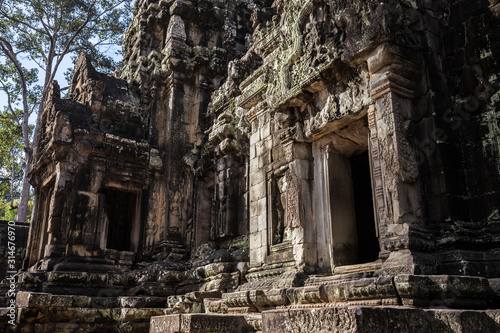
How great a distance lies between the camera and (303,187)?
21.5ft

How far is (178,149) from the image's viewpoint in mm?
12594

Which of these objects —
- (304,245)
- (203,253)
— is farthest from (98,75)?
(304,245)

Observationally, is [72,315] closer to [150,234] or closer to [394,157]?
[150,234]

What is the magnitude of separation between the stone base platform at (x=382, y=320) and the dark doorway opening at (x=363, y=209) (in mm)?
3849

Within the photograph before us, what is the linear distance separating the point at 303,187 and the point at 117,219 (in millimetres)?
10938

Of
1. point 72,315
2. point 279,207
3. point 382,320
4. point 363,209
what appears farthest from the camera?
point 72,315

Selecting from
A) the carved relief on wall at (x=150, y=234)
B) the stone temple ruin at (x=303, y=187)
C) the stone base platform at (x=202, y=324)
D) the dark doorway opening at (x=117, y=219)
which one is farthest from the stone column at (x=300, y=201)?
the dark doorway opening at (x=117, y=219)

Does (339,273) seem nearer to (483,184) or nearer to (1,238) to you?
(483,184)

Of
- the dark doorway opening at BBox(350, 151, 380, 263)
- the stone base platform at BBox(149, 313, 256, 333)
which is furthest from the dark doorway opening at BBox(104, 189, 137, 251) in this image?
the stone base platform at BBox(149, 313, 256, 333)

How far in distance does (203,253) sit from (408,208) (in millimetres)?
6630

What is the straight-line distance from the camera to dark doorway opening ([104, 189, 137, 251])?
51.0 ft

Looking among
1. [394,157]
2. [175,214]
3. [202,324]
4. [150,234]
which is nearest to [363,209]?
[394,157]

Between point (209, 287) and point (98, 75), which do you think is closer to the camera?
point (209, 287)

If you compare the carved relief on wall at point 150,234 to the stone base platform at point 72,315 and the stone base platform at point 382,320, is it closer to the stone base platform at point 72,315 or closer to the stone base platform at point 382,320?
the stone base platform at point 72,315
